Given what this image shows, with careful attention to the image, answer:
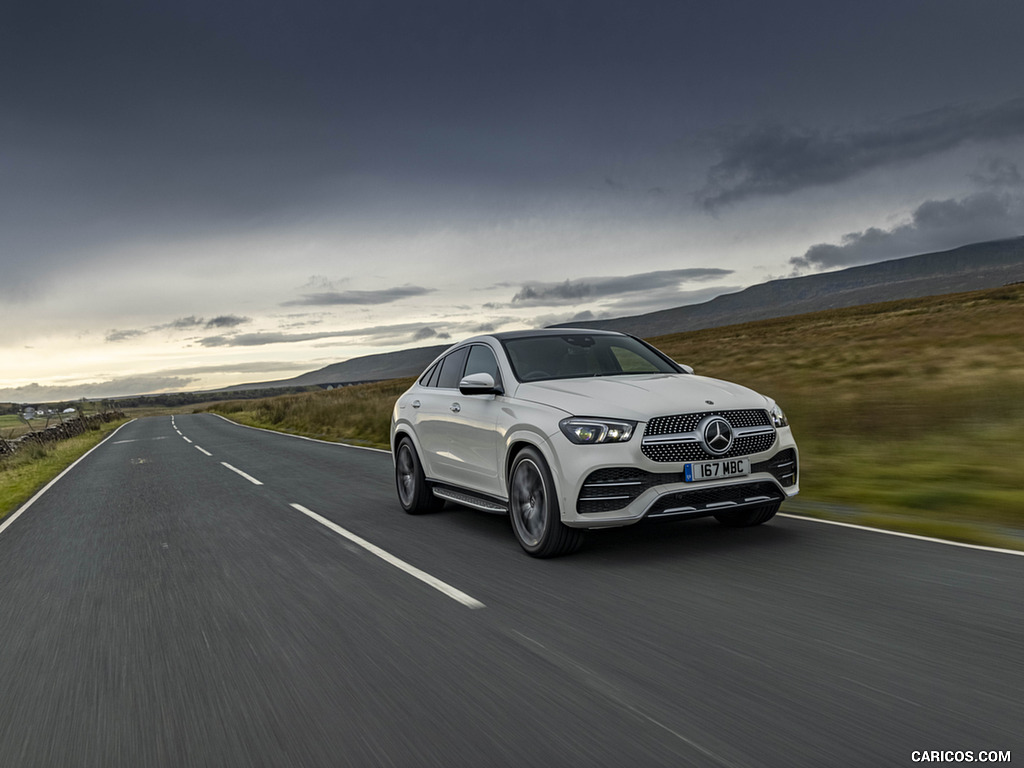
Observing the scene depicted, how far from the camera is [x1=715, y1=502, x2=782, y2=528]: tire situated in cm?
677

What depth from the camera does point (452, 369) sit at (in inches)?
334

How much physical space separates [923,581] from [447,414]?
440 cm

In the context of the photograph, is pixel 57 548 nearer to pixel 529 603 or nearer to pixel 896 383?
pixel 529 603

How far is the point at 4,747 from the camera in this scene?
10.9 feet

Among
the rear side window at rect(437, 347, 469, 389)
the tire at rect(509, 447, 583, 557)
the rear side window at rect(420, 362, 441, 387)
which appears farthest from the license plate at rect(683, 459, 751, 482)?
the rear side window at rect(420, 362, 441, 387)

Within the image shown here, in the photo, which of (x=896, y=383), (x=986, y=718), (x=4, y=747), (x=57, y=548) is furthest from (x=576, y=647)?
(x=896, y=383)

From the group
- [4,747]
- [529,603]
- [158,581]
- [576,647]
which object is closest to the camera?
[4,747]

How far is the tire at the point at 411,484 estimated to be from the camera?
8.65m

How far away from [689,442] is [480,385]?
189cm

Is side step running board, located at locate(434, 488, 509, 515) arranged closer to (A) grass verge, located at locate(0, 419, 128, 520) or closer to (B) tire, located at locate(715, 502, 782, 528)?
(B) tire, located at locate(715, 502, 782, 528)

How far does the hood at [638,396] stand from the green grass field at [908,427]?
6.91 feet

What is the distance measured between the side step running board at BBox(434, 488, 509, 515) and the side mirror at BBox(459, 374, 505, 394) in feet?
3.16

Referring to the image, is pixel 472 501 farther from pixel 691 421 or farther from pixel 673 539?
pixel 691 421

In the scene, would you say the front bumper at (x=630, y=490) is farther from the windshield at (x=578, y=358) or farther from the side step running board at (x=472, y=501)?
the windshield at (x=578, y=358)
